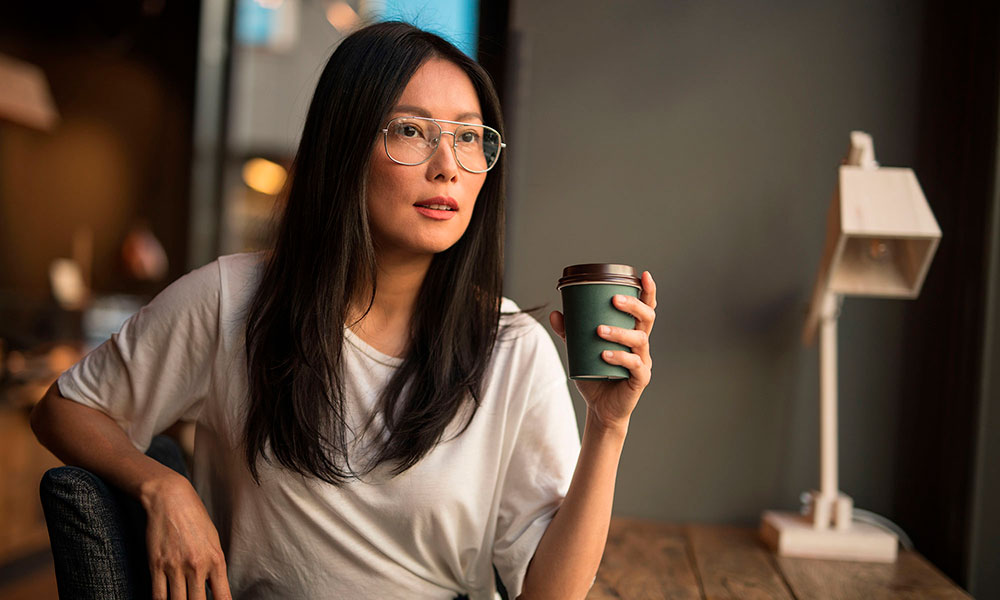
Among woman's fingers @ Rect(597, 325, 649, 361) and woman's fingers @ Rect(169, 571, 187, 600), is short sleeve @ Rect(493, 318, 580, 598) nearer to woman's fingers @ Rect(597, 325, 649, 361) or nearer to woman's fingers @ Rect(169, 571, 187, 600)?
woman's fingers @ Rect(597, 325, 649, 361)

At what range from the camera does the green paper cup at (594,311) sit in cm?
90

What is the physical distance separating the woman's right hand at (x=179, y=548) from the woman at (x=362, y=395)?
0.33ft

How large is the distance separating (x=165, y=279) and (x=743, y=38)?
456cm

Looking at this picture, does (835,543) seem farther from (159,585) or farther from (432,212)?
(159,585)

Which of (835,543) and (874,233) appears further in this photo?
(835,543)

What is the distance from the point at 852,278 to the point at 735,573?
0.64 meters

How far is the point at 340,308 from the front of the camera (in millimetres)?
1235

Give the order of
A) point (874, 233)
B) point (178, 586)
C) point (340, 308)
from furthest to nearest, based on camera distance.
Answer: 1. point (874, 233)
2. point (340, 308)
3. point (178, 586)

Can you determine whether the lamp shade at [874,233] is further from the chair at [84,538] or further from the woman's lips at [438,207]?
the chair at [84,538]

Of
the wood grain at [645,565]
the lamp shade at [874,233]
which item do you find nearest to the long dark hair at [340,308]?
the wood grain at [645,565]

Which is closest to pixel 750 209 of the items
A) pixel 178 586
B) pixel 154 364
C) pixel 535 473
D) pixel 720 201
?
pixel 720 201

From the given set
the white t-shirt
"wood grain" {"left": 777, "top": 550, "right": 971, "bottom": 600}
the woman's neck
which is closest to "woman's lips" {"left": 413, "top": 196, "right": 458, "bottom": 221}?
the woman's neck

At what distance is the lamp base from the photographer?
1.59 meters

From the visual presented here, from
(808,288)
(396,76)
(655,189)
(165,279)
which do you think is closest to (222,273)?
(396,76)
